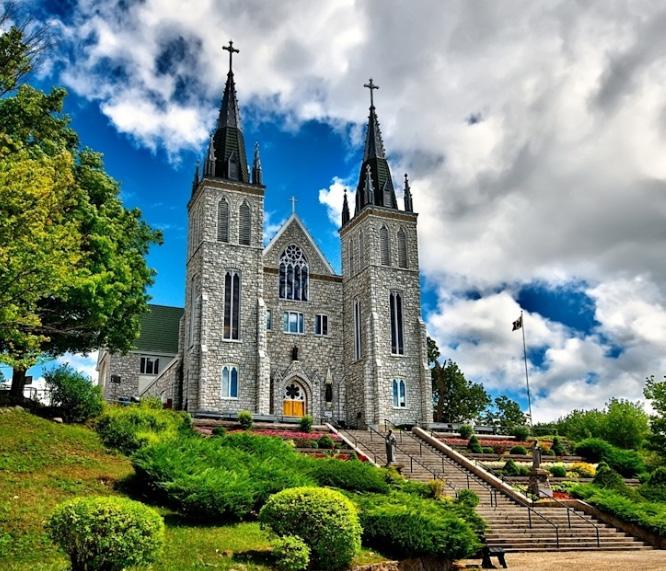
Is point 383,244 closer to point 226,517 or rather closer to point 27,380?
point 27,380

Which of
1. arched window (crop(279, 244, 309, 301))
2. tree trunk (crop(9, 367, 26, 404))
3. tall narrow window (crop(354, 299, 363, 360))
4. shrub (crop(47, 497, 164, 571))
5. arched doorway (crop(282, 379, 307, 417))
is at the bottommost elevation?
shrub (crop(47, 497, 164, 571))

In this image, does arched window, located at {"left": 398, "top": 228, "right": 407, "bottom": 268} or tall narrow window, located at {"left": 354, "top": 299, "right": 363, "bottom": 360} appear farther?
arched window, located at {"left": 398, "top": 228, "right": 407, "bottom": 268}

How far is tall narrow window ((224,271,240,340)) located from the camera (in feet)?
135

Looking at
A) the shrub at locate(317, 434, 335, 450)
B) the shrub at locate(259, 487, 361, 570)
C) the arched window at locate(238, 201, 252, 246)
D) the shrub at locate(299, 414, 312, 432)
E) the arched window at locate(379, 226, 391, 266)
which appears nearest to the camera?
the shrub at locate(259, 487, 361, 570)

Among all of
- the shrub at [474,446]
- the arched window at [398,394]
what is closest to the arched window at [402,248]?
the arched window at [398,394]

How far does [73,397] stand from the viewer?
2497 centimetres

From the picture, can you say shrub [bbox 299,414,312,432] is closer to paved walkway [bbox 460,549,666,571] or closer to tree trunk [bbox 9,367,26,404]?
tree trunk [bbox 9,367,26,404]

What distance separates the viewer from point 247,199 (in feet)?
143

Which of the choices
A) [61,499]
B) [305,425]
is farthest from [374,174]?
[61,499]

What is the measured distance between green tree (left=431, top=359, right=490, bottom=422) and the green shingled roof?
1987 centimetres

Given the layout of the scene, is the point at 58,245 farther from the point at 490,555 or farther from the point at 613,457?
the point at 613,457

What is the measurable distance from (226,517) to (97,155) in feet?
59.2

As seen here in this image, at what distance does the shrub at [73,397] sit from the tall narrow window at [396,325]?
72.5 ft

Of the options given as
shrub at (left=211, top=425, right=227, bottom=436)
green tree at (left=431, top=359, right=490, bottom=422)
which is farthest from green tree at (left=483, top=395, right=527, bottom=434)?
shrub at (left=211, top=425, right=227, bottom=436)
